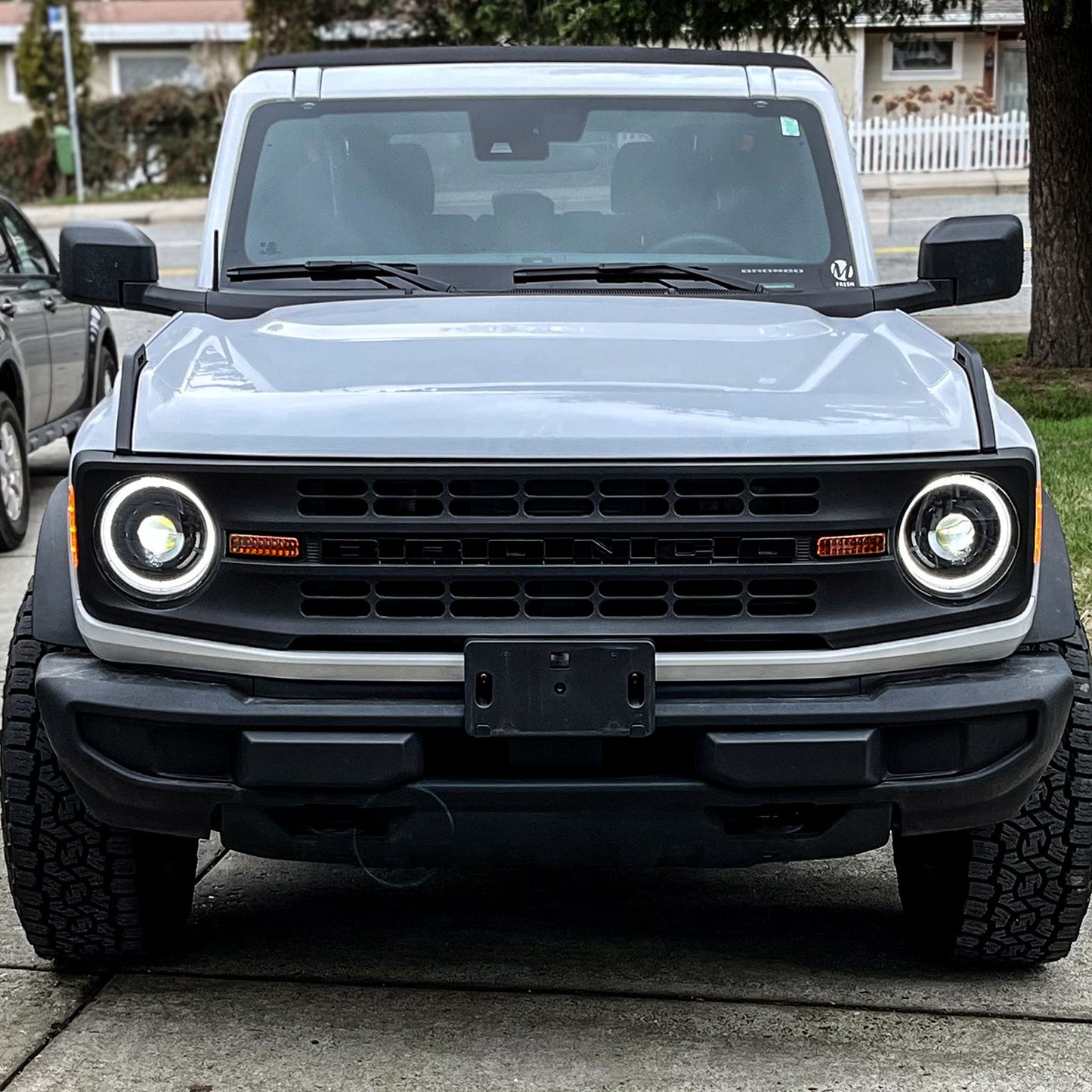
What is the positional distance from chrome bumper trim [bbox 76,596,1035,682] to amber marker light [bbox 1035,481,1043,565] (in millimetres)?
162

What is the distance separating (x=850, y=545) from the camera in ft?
12.0

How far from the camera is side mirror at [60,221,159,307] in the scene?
4.79 m

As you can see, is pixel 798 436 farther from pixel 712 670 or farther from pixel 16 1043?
pixel 16 1043

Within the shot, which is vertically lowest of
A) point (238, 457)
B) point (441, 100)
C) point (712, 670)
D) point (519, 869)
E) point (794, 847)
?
point (519, 869)

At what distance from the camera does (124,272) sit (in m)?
4.79

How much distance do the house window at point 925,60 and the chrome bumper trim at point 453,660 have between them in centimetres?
3544

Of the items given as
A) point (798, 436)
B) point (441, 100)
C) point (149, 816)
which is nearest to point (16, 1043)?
point (149, 816)

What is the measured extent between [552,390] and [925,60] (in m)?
35.8

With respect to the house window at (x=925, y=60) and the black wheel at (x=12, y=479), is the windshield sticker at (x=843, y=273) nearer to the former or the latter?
the black wheel at (x=12, y=479)

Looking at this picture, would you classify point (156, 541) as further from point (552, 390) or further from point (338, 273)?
point (338, 273)

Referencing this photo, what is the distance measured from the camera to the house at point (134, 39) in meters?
47.0

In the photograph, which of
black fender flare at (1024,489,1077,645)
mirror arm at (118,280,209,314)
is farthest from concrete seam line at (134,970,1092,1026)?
mirror arm at (118,280,209,314)

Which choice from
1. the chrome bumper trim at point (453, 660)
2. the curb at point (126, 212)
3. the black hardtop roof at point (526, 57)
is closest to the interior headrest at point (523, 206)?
the black hardtop roof at point (526, 57)

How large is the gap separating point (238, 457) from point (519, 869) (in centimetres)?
172
